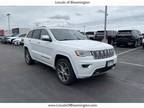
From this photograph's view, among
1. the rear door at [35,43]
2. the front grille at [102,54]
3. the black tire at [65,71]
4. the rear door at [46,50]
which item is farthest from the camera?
the rear door at [35,43]

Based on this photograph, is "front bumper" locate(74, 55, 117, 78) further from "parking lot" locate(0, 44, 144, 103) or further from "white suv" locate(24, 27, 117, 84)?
"parking lot" locate(0, 44, 144, 103)

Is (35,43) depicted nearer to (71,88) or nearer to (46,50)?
(46,50)

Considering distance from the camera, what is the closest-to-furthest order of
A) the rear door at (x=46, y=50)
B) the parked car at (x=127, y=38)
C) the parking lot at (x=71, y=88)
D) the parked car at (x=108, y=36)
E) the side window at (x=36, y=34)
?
1. the parking lot at (x=71, y=88)
2. the rear door at (x=46, y=50)
3. the side window at (x=36, y=34)
4. the parked car at (x=127, y=38)
5. the parked car at (x=108, y=36)

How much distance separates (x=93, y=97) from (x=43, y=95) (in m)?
1.31

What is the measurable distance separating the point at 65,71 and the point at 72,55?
2.31ft

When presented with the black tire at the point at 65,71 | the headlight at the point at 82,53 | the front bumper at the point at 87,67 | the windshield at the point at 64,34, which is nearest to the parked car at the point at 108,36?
the windshield at the point at 64,34

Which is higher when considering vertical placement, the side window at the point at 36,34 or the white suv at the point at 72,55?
the side window at the point at 36,34

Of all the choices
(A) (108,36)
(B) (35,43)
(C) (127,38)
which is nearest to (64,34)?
(B) (35,43)

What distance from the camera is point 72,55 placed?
4.27 metres

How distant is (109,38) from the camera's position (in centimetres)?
1914

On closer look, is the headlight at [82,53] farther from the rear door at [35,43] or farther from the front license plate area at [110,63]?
the rear door at [35,43]

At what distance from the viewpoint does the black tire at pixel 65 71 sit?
4500 mm

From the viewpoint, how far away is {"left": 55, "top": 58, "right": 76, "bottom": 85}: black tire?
14.8ft

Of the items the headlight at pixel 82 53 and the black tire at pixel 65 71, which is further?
the black tire at pixel 65 71
